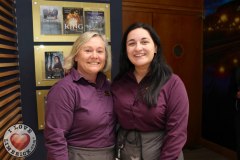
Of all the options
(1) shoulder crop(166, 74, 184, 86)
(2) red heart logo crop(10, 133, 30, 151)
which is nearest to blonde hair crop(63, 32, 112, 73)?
(1) shoulder crop(166, 74, 184, 86)

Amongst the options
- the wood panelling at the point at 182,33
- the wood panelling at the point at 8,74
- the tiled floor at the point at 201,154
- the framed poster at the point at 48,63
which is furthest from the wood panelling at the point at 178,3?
the tiled floor at the point at 201,154

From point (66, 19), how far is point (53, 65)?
400 mm

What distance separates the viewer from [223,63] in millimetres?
4184

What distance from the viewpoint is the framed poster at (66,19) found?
6.93 feet

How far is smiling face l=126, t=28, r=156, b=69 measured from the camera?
5.54ft

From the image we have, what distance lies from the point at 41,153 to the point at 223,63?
3.16 m

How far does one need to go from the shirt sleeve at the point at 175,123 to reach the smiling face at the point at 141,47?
0.25 m

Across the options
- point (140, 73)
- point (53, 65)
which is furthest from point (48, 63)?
point (140, 73)

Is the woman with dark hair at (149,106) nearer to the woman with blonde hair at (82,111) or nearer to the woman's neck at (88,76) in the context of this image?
the woman with blonde hair at (82,111)

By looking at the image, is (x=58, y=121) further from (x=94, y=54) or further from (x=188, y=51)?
(x=188, y=51)

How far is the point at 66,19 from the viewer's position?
86.9 inches

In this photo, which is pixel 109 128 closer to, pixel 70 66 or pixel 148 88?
pixel 148 88

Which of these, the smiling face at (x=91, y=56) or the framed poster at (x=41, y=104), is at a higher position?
the smiling face at (x=91, y=56)

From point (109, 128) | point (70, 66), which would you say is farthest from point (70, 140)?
point (70, 66)
